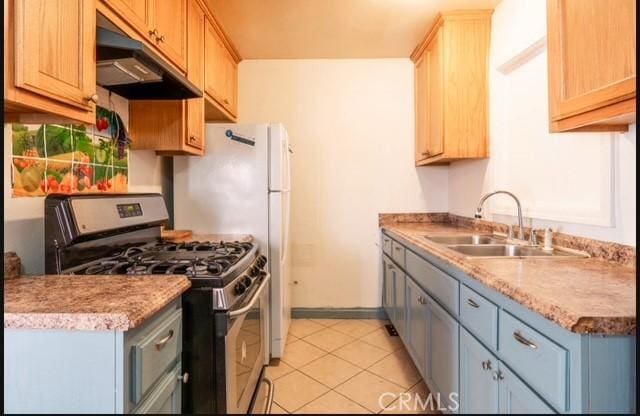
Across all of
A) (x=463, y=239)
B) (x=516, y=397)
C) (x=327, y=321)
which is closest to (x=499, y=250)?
(x=463, y=239)

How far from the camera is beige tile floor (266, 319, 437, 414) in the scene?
1.95m

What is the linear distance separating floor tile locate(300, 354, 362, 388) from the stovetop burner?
97 cm

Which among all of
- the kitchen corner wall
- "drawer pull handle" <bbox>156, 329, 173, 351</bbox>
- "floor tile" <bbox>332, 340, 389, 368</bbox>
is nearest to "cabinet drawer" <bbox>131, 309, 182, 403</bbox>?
"drawer pull handle" <bbox>156, 329, 173, 351</bbox>

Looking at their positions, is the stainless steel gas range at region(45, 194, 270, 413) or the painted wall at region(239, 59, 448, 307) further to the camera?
the painted wall at region(239, 59, 448, 307)

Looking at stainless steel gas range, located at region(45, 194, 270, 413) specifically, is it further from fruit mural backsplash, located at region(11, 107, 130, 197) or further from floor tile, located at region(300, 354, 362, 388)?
floor tile, located at region(300, 354, 362, 388)

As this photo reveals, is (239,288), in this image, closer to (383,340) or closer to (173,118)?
(173,118)

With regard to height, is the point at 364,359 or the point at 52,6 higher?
the point at 52,6

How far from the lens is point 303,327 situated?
3.02 metres

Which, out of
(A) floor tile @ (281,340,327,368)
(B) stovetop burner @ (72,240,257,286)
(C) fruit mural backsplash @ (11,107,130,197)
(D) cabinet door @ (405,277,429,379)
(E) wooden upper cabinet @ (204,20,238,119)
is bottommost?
(A) floor tile @ (281,340,327,368)

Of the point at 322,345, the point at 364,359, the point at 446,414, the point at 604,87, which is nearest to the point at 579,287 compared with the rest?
the point at 604,87

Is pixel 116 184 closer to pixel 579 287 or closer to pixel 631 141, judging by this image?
pixel 579 287

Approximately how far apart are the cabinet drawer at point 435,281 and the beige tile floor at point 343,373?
67 centimetres

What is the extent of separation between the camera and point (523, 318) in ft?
3.41

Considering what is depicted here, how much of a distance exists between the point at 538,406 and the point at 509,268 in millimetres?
474
